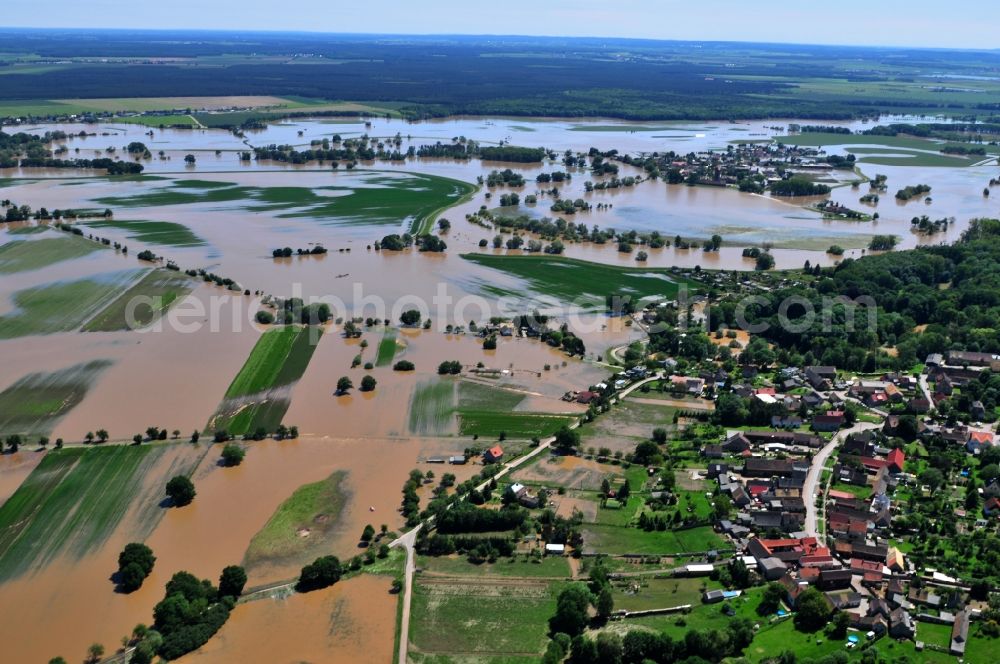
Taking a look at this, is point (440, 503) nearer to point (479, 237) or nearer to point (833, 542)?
point (833, 542)

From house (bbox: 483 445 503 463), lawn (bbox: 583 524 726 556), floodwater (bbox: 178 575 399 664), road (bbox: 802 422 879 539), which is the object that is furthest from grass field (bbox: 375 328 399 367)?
road (bbox: 802 422 879 539)

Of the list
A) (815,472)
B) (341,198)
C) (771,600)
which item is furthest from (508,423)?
(341,198)

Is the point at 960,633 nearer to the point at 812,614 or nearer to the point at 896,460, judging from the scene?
the point at 812,614

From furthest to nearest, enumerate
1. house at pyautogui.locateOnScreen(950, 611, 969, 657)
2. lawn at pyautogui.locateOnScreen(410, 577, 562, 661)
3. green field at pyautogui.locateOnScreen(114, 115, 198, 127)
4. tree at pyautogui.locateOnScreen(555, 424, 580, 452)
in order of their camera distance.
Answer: green field at pyautogui.locateOnScreen(114, 115, 198, 127)
tree at pyautogui.locateOnScreen(555, 424, 580, 452)
lawn at pyautogui.locateOnScreen(410, 577, 562, 661)
house at pyautogui.locateOnScreen(950, 611, 969, 657)

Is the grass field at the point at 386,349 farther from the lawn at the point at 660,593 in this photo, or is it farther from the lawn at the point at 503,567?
the lawn at the point at 660,593

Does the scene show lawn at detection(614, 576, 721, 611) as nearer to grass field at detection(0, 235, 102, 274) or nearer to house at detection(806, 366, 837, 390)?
house at detection(806, 366, 837, 390)

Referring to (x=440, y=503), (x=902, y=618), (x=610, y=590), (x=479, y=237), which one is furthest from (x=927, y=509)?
(x=479, y=237)
